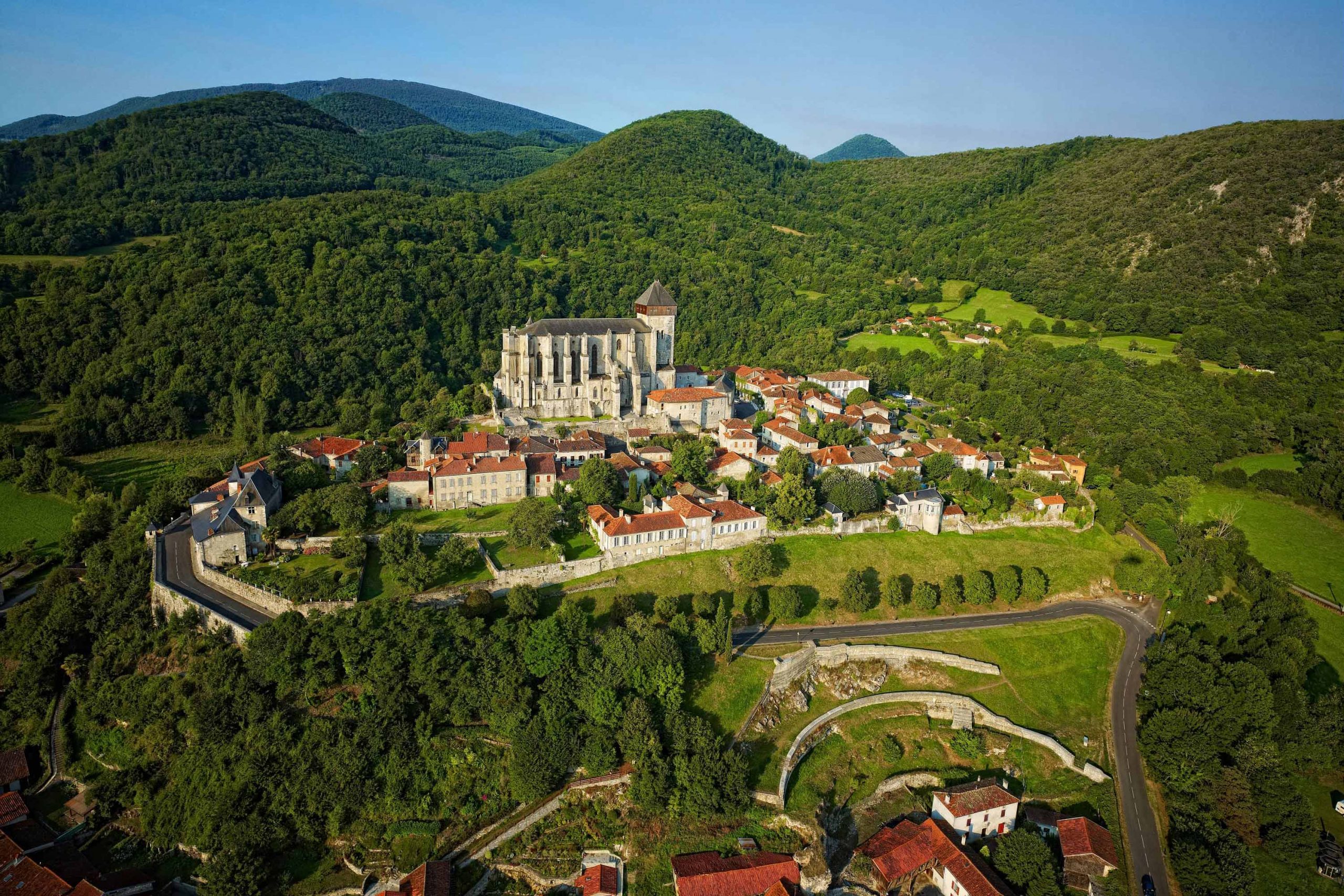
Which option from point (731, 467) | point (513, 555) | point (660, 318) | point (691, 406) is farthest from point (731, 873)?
point (660, 318)

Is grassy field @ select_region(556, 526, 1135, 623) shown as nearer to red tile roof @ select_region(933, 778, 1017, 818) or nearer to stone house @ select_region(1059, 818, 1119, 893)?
red tile roof @ select_region(933, 778, 1017, 818)

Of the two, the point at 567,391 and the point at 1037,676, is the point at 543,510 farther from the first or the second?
the point at 1037,676

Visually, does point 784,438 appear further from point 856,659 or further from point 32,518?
point 32,518

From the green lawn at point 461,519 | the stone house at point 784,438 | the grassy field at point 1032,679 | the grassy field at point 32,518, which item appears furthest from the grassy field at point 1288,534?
the grassy field at point 32,518

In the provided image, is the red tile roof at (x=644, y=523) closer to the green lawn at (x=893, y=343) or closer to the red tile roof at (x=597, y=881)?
the red tile roof at (x=597, y=881)

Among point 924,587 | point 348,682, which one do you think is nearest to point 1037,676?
point 924,587

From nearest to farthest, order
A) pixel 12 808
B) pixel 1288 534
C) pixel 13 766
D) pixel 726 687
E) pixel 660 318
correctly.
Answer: pixel 12 808 → pixel 13 766 → pixel 726 687 → pixel 1288 534 → pixel 660 318
